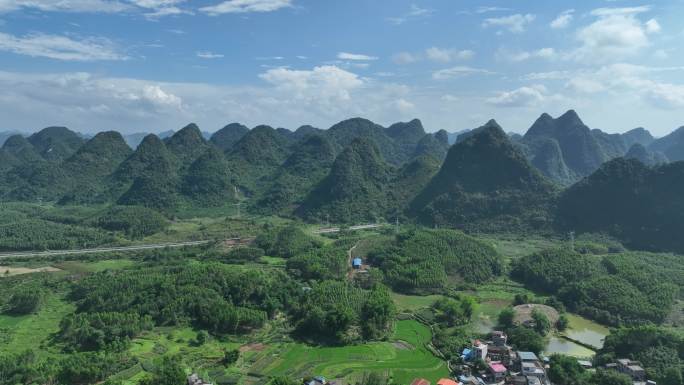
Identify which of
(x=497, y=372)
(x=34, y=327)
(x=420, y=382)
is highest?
(x=34, y=327)

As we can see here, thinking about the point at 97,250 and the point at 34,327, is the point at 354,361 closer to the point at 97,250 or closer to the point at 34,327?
the point at 34,327

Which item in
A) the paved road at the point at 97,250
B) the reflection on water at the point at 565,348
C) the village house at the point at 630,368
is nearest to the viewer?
the village house at the point at 630,368

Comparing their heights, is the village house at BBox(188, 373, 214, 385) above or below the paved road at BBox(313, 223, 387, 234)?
below

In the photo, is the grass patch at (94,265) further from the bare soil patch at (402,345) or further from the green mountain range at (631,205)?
the green mountain range at (631,205)

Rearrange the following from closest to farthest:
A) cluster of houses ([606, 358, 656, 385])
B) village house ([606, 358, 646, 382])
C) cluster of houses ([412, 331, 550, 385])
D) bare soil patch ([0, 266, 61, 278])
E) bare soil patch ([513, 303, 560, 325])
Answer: cluster of houses ([606, 358, 656, 385]), village house ([606, 358, 646, 382]), cluster of houses ([412, 331, 550, 385]), bare soil patch ([513, 303, 560, 325]), bare soil patch ([0, 266, 61, 278])

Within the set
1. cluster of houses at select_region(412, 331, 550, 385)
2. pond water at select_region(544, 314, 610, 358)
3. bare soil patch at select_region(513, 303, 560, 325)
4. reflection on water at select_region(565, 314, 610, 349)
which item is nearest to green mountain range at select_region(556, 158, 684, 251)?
reflection on water at select_region(565, 314, 610, 349)

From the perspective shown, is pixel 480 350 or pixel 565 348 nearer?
pixel 480 350

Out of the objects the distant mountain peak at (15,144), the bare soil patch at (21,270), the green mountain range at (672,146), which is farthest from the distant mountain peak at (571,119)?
the distant mountain peak at (15,144)

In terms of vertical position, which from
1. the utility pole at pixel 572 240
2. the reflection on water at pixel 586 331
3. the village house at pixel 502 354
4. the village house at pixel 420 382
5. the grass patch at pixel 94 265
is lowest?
the reflection on water at pixel 586 331

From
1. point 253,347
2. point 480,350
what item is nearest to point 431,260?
point 480,350

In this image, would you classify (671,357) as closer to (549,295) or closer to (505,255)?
(549,295)

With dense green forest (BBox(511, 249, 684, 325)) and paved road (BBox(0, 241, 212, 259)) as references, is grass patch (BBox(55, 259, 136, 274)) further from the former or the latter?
dense green forest (BBox(511, 249, 684, 325))
